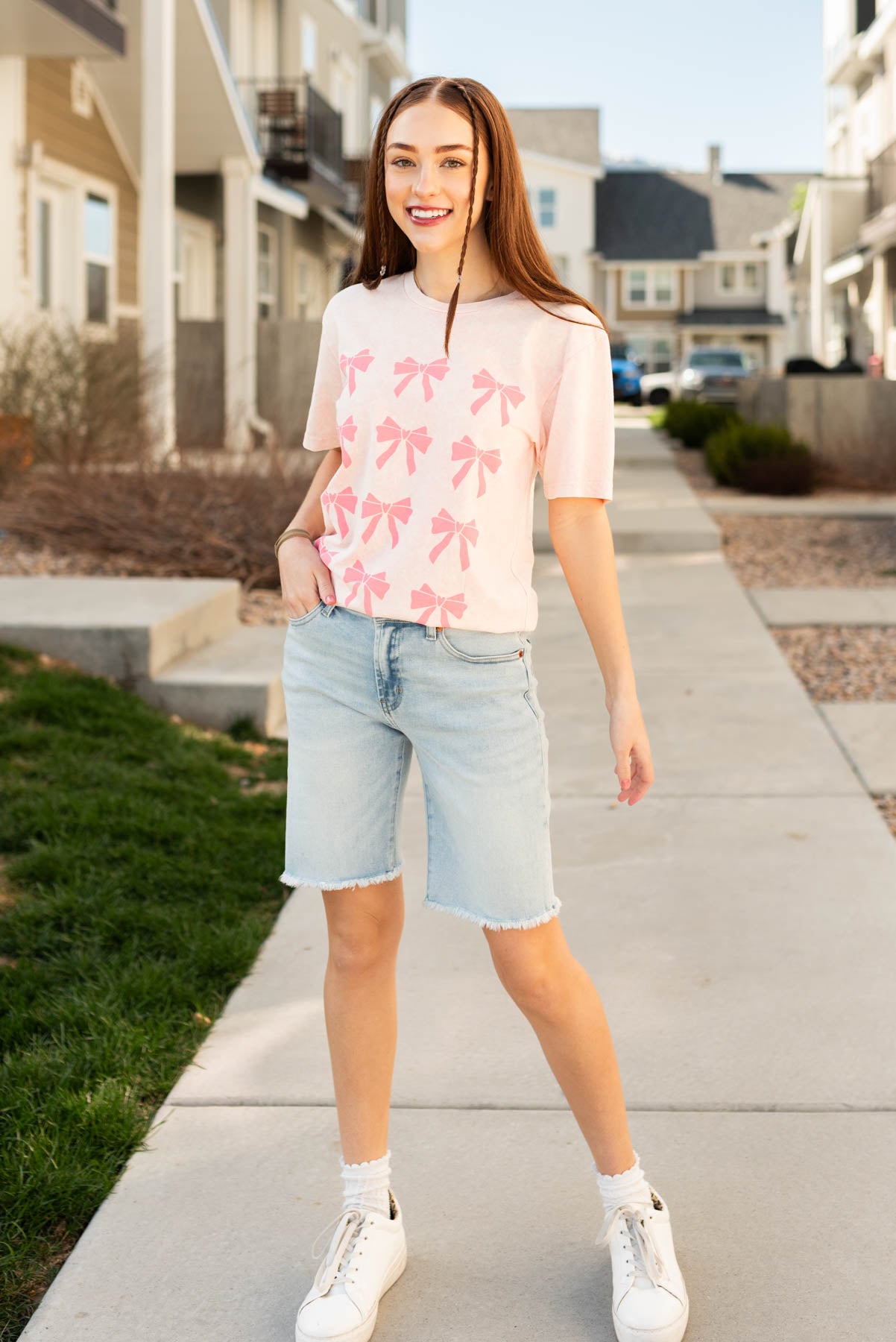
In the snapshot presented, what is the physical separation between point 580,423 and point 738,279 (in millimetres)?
52241

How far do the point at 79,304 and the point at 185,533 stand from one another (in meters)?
6.75

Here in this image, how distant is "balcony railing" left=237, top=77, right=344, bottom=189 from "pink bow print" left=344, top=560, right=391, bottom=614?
1880cm

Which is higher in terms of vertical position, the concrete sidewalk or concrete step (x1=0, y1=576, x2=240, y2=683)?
concrete step (x1=0, y1=576, x2=240, y2=683)

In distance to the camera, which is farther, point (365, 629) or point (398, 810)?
point (398, 810)

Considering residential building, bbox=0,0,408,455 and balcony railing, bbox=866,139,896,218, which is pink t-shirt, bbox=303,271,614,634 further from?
balcony railing, bbox=866,139,896,218

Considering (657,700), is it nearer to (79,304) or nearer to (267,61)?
(79,304)

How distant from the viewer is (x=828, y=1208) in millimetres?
2525

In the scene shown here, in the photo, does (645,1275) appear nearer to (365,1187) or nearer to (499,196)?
(365,1187)

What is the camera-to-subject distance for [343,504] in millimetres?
2148

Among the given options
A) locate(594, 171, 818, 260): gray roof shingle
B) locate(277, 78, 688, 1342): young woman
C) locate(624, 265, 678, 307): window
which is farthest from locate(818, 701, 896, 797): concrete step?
locate(624, 265, 678, 307): window

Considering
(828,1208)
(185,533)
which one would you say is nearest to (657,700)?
(185,533)

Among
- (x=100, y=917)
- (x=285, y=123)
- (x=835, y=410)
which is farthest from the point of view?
(x=285, y=123)

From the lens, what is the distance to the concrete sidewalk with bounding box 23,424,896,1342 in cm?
→ 228

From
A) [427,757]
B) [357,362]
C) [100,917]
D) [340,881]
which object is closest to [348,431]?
[357,362]
